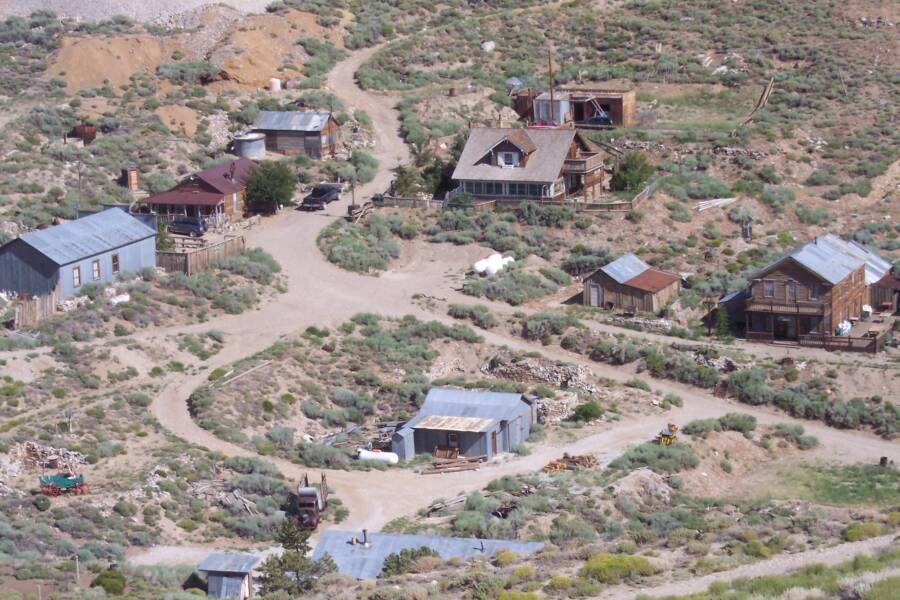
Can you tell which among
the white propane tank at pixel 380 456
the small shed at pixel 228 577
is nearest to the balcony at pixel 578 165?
the white propane tank at pixel 380 456

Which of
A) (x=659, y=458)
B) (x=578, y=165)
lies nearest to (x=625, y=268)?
(x=578, y=165)

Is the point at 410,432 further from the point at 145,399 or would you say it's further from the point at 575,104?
the point at 575,104

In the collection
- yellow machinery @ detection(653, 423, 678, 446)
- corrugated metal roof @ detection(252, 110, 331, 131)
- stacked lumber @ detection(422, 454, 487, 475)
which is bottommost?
stacked lumber @ detection(422, 454, 487, 475)

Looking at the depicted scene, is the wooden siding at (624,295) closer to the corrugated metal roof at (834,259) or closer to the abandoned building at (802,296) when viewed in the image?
the abandoned building at (802,296)

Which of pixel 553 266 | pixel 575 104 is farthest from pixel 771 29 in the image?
pixel 553 266

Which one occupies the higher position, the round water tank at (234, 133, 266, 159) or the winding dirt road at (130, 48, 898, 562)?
the round water tank at (234, 133, 266, 159)

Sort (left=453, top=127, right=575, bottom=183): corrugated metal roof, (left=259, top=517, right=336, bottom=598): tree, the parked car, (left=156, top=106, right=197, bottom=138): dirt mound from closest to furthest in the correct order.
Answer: (left=259, top=517, right=336, bottom=598): tree → (left=453, top=127, right=575, bottom=183): corrugated metal roof → the parked car → (left=156, top=106, right=197, bottom=138): dirt mound

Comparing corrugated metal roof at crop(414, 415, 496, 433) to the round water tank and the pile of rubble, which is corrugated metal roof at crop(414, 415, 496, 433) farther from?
the round water tank

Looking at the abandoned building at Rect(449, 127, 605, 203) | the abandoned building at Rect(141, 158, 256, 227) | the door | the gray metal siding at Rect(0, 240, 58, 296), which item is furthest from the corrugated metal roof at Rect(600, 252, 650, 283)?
the gray metal siding at Rect(0, 240, 58, 296)
